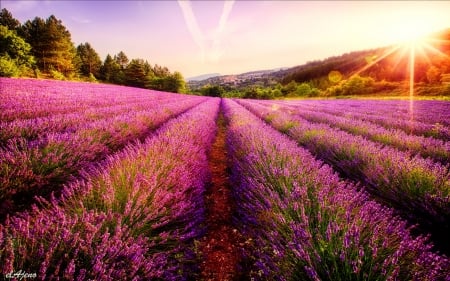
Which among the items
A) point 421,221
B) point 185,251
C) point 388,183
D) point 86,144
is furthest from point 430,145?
point 86,144

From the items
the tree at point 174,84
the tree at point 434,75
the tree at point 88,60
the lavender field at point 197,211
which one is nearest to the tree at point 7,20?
the tree at point 88,60

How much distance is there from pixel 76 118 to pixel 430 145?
6863mm

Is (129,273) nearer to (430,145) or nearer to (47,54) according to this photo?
(430,145)

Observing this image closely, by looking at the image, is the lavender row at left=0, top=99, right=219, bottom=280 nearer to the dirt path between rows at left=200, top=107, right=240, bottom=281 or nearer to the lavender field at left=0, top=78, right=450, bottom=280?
the lavender field at left=0, top=78, right=450, bottom=280

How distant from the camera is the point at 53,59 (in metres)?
36.5

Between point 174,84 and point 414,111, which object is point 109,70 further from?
point 414,111

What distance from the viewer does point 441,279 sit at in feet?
4.04

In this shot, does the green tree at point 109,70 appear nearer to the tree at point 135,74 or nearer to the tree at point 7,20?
the tree at point 135,74

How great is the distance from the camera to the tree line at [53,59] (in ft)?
90.9

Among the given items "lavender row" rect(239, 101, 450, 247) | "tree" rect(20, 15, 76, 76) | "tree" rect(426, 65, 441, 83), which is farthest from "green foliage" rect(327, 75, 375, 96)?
"tree" rect(20, 15, 76, 76)

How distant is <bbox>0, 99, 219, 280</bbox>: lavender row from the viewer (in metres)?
1.09

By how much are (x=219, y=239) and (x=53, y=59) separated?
152 feet

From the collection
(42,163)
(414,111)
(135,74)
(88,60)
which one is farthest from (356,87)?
(88,60)

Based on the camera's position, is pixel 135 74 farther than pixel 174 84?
No
